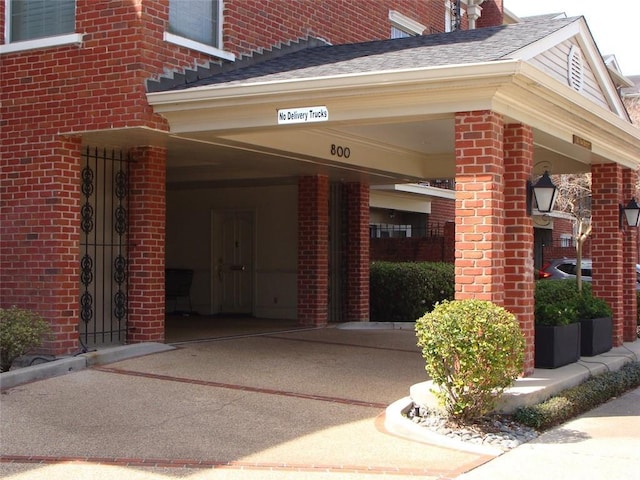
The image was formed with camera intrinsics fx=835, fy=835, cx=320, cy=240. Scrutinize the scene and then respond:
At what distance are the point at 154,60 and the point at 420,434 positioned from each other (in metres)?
5.56

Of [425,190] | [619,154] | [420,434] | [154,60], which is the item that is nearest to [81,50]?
[154,60]

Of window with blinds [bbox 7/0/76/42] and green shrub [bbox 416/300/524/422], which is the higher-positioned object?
window with blinds [bbox 7/0/76/42]

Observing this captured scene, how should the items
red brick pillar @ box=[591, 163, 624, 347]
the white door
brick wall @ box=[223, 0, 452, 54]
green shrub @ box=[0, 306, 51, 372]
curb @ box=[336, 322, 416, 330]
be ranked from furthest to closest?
1. the white door
2. curb @ box=[336, 322, 416, 330]
3. red brick pillar @ box=[591, 163, 624, 347]
4. brick wall @ box=[223, 0, 452, 54]
5. green shrub @ box=[0, 306, 51, 372]

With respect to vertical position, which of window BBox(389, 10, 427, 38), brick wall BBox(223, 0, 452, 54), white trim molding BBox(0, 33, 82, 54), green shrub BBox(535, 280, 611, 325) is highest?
window BBox(389, 10, 427, 38)

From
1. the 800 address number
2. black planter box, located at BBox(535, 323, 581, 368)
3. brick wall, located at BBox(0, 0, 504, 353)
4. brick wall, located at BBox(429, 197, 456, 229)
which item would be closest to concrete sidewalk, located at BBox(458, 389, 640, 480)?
black planter box, located at BBox(535, 323, 581, 368)

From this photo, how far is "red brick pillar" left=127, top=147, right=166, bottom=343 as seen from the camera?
1080 centimetres

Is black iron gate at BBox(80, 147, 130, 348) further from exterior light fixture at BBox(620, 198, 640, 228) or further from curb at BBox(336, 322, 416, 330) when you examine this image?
exterior light fixture at BBox(620, 198, 640, 228)

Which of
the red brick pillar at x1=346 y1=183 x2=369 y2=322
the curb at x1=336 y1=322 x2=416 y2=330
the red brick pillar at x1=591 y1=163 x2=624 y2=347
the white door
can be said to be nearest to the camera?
the red brick pillar at x1=591 y1=163 x2=624 y2=347

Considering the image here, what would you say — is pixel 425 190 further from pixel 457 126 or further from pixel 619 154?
pixel 457 126

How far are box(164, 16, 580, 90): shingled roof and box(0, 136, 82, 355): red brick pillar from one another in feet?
5.76

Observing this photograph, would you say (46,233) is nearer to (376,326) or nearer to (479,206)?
→ (479,206)

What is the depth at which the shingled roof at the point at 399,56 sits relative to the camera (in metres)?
8.70

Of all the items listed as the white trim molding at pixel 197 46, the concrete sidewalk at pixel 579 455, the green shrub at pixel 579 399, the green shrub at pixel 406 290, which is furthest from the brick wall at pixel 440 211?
the concrete sidewalk at pixel 579 455

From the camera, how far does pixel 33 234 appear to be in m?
10.3
